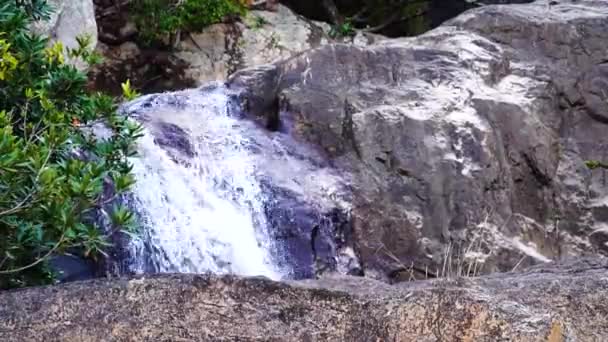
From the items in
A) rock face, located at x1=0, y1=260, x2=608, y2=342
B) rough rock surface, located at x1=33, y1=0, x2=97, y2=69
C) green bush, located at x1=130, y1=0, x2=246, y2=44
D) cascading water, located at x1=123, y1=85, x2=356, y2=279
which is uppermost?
rock face, located at x1=0, y1=260, x2=608, y2=342

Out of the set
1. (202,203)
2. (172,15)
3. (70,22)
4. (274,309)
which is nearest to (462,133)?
(202,203)

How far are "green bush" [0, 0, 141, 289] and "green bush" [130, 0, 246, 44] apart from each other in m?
7.99

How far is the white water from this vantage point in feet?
28.4

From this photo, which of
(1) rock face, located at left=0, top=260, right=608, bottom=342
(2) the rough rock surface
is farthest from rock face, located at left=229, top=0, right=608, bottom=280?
(1) rock face, located at left=0, top=260, right=608, bottom=342

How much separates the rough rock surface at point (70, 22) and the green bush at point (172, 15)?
6.47ft

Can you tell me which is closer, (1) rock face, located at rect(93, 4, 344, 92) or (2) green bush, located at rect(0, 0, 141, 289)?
(2) green bush, located at rect(0, 0, 141, 289)

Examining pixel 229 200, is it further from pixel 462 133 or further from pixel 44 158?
pixel 44 158

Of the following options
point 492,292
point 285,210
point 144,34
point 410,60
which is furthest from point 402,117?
point 492,292

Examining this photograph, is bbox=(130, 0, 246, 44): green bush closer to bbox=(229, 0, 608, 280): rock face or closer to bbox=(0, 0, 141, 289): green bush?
bbox=(229, 0, 608, 280): rock face

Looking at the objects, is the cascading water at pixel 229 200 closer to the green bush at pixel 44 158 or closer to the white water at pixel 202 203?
the white water at pixel 202 203

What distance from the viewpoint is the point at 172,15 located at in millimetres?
13359

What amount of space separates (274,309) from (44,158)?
Answer: 152cm

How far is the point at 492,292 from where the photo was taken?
2.79 meters

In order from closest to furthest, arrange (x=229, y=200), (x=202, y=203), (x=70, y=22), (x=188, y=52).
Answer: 1. (x=202, y=203)
2. (x=229, y=200)
3. (x=70, y=22)
4. (x=188, y=52)
